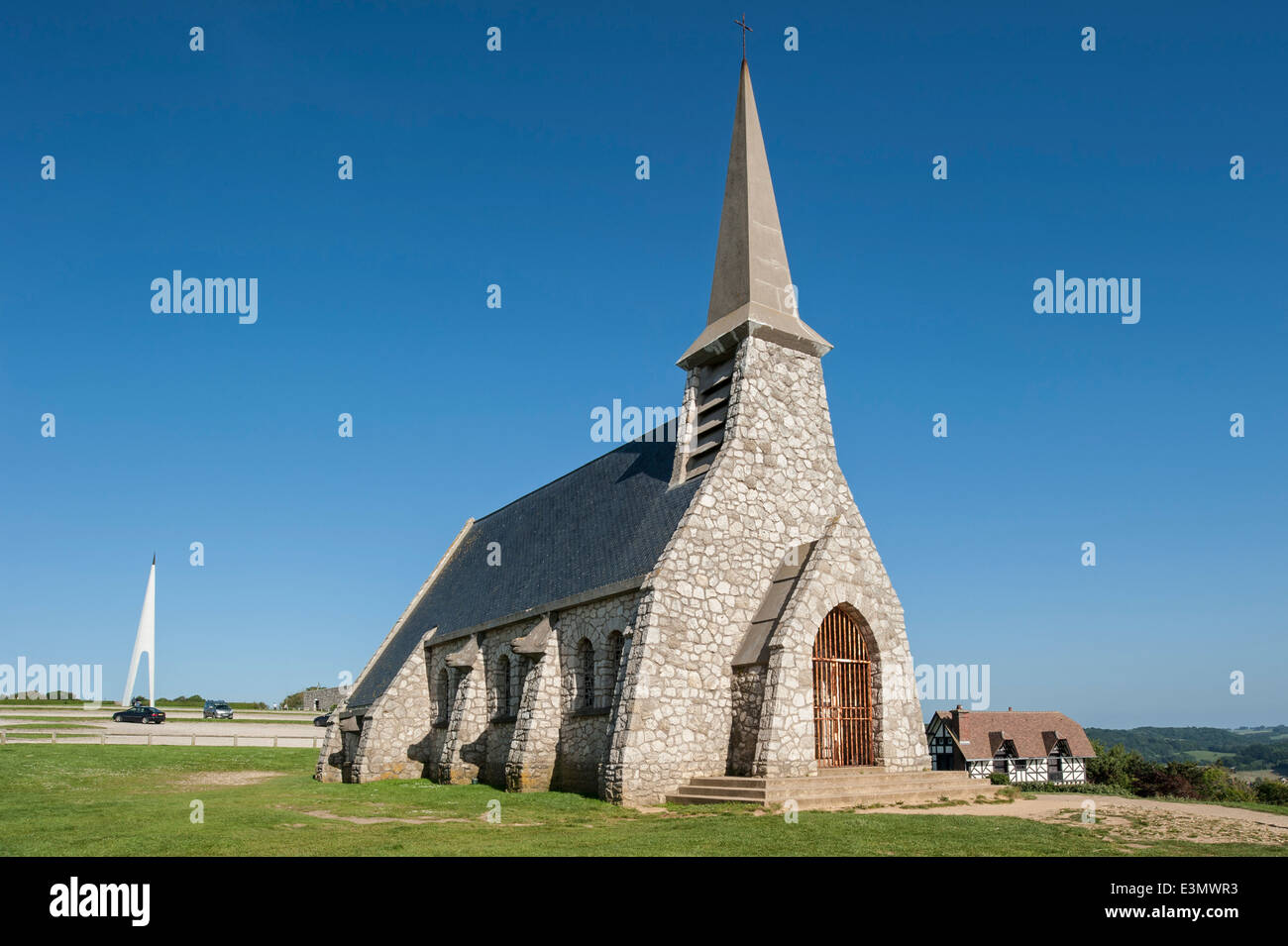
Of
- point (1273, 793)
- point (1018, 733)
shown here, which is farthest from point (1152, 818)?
point (1018, 733)

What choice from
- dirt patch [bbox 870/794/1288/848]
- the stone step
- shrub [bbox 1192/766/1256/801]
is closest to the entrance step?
the stone step

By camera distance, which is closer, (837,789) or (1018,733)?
(837,789)

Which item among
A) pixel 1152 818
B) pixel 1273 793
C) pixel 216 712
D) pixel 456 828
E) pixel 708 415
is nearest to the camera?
pixel 456 828

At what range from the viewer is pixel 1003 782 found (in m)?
19.1

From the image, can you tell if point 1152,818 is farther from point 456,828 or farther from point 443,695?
point 443,695

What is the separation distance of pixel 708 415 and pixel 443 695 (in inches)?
528

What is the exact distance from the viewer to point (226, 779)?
2970 centimetres

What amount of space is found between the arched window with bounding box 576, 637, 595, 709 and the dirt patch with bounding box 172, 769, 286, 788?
13.4 m

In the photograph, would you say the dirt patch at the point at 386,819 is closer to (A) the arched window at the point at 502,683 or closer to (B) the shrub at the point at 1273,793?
(A) the arched window at the point at 502,683

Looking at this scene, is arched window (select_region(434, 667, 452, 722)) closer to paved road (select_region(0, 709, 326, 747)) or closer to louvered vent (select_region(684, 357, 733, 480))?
louvered vent (select_region(684, 357, 733, 480))
